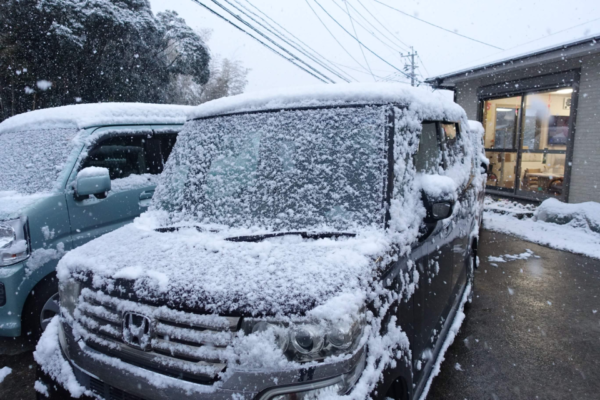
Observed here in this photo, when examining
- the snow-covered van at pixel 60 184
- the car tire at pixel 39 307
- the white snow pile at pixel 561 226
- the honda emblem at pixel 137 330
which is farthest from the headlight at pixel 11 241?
the white snow pile at pixel 561 226

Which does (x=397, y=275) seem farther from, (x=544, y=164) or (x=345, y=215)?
(x=544, y=164)

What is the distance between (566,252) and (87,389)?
7.19 metres

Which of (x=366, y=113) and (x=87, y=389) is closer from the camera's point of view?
(x=87, y=389)

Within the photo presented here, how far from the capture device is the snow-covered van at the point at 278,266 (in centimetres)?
145

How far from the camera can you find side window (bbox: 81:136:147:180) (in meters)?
3.86

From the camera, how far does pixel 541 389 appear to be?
2836 millimetres

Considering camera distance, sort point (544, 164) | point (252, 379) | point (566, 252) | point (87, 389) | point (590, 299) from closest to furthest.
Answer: point (252, 379) → point (87, 389) → point (590, 299) → point (566, 252) → point (544, 164)

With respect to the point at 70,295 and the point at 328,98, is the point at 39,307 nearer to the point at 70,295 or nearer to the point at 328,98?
the point at 70,295

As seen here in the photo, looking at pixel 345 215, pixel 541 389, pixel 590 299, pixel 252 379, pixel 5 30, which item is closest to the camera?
pixel 252 379

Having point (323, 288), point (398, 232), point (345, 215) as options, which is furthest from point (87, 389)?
point (398, 232)

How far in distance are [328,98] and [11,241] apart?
276 cm

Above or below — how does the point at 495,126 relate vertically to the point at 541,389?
above

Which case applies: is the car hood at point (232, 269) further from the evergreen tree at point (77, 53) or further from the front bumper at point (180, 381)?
the evergreen tree at point (77, 53)

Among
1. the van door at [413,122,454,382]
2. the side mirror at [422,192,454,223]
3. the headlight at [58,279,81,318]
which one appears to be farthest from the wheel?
the headlight at [58,279,81,318]
